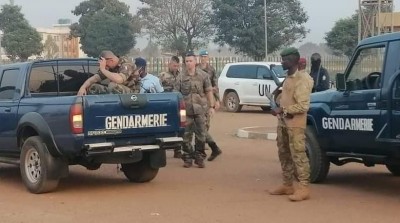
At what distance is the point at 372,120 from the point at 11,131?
15.4 ft

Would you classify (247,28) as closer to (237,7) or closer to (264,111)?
(237,7)

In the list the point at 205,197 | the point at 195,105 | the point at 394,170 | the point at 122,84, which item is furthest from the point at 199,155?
the point at 394,170

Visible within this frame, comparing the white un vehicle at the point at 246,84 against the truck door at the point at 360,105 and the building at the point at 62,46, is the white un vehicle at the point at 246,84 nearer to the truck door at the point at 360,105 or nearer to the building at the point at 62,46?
the truck door at the point at 360,105

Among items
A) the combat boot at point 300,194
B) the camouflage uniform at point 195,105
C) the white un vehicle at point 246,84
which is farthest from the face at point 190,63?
the white un vehicle at point 246,84

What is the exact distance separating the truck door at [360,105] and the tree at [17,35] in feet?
131

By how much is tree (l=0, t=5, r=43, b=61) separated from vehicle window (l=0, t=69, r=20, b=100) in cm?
3762

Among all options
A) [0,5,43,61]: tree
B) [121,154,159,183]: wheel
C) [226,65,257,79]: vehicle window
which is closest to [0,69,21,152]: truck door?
[121,154,159,183]: wheel

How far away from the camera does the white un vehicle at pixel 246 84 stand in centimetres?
2253

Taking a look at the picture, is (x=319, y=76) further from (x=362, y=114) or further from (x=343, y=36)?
(x=343, y=36)

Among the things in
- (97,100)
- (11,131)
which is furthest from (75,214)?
(11,131)

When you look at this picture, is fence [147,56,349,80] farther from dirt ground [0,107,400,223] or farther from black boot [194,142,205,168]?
dirt ground [0,107,400,223]

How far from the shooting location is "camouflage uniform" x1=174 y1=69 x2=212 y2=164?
10.8 m

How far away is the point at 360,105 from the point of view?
27.1 ft

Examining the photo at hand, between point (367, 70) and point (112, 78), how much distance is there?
3252mm
